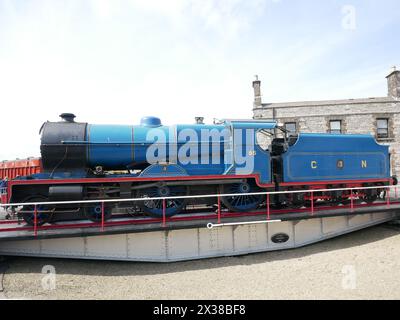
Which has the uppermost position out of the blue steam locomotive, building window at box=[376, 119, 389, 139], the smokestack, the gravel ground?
the smokestack

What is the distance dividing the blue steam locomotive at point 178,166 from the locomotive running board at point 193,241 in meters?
0.60

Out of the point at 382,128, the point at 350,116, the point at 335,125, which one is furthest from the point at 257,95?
the point at 382,128

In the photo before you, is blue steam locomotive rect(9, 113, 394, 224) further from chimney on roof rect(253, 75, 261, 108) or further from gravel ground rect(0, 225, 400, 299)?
chimney on roof rect(253, 75, 261, 108)

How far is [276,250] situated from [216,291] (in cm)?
276

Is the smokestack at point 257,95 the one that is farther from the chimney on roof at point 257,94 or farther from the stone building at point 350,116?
the stone building at point 350,116

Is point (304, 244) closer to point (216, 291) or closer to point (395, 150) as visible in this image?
point (216, 291)

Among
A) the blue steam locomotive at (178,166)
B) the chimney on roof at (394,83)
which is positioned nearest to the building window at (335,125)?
the chimney on roof at (394,83)

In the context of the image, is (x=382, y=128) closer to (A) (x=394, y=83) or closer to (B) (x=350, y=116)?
(B) (x=350, y=116)

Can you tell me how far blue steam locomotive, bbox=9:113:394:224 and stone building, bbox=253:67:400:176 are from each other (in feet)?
27.0

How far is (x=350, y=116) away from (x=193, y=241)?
567 inches

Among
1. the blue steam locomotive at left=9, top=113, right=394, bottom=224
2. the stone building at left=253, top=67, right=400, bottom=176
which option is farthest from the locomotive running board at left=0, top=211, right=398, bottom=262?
the stone building at left=253, top=67, right=400, bottom=176

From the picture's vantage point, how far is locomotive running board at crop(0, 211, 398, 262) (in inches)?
236

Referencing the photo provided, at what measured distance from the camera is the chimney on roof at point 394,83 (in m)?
16.2

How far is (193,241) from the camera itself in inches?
263
